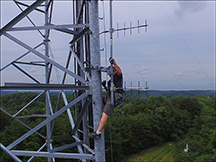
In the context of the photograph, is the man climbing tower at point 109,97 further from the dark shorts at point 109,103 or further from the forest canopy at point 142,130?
the forest canopy at point 142,130

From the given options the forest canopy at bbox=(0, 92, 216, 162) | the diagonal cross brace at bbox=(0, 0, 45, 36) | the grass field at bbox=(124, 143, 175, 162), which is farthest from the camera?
the grass field at bbox=(124, 143, 175, 162)

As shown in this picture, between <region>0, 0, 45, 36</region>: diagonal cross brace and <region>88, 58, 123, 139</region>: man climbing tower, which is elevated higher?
<region>0, 0, 45, 36</region>: diagonal cross brace

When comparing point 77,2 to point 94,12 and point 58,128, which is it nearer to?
point 94,12

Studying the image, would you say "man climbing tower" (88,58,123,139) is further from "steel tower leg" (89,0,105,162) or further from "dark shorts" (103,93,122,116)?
"steel tower leg" (89,0,105,162)

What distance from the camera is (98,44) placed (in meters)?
4.42

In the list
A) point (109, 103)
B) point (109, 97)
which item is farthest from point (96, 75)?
point (109, 103)

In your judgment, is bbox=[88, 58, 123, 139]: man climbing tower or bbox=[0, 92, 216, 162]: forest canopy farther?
bbox=[0, 92, 216, 162]: forest canopy

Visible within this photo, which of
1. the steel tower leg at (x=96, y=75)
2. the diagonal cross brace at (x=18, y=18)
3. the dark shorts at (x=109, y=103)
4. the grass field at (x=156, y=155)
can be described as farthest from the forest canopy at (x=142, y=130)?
the diagonal cross brace at (x=18, y=18)

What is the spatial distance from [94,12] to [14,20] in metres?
2.03

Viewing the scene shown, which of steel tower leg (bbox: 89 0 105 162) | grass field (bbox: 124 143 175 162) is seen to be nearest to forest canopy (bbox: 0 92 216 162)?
grass field (bbox: 124 143 175 162)

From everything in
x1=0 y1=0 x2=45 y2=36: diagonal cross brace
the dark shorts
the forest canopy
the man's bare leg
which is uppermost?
x1=0 y1=0 x2=45 y2=36: diagonal cross brace

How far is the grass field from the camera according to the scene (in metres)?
28.7

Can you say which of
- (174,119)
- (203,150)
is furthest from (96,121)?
(174,119)

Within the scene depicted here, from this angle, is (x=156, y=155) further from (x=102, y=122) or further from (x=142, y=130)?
(x=102, y=122)
